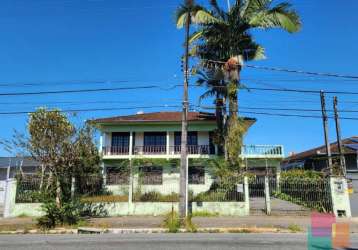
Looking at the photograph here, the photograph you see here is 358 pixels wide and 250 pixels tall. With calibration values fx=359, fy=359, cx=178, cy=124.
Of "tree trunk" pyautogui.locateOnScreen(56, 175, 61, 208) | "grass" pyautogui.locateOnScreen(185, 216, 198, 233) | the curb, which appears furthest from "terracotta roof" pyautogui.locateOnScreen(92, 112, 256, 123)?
the curb

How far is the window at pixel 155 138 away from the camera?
29781 millimetres

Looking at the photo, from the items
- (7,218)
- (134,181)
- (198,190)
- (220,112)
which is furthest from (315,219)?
(7,218)

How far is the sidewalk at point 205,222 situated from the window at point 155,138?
12928 millimetres

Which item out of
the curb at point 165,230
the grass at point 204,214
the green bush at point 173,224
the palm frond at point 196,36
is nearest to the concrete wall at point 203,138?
the palm frond at point 196,36

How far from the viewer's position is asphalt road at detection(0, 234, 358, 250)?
948 centimetres

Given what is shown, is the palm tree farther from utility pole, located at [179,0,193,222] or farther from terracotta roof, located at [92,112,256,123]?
terracotta roof, located at [92,112,256,123]

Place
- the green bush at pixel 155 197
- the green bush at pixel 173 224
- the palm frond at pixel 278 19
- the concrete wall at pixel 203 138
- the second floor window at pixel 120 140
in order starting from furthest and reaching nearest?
1. the second floor window at pixel 120 140
2. the concrete wall at pixel 203 138
3. the palm frond at pixel 278 19
4. the green bush at pixel 155 197
5. the green bush at pixel 173 224

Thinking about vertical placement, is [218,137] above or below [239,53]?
below

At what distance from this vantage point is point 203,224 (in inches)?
576

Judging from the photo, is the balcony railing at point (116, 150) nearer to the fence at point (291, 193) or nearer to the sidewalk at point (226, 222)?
the sidewalk at point (226, 222)

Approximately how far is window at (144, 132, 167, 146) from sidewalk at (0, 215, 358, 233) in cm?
1293

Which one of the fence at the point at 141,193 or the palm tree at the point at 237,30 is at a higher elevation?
the palm tree at the point at 237,30

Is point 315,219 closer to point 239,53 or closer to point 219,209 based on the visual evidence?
point 219,209

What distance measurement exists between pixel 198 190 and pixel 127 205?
3.76m
